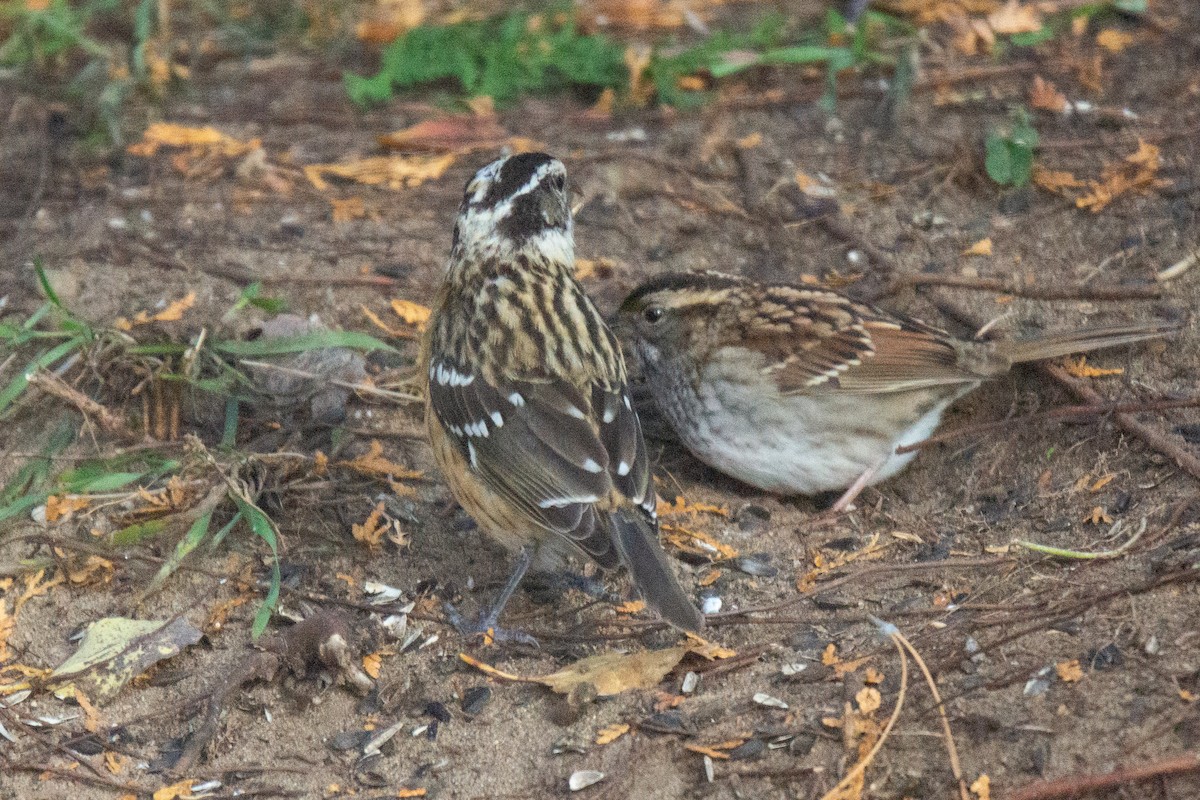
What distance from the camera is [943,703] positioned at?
173 inches

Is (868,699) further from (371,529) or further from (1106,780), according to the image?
(371,529)

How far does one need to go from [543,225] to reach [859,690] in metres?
2.31


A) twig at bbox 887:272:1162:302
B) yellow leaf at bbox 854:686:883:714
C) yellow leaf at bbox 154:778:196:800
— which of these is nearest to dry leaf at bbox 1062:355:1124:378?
twig at bbox 887:272:1162:302

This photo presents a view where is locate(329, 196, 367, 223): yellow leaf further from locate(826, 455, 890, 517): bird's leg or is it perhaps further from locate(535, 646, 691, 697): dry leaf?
locate(535, 646, 691, 697): dry leaf

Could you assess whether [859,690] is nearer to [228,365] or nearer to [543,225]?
[543,225]

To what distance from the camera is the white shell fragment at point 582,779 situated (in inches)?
176

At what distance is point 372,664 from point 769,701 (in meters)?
1.42

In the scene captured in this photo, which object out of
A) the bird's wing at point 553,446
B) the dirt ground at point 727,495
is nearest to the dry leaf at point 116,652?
the dirt ground at point 727,495

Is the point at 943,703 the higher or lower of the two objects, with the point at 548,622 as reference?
higher

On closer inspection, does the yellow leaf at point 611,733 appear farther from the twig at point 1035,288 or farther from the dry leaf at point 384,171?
the dry leaf at point 384,171

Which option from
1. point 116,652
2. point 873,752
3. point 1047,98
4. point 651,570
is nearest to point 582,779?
point 651,570

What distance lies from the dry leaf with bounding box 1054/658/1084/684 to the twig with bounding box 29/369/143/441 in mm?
3682

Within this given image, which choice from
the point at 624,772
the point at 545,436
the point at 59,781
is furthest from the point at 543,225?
the point at 59,781

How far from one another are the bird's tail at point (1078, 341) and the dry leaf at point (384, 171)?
3.15 metres
